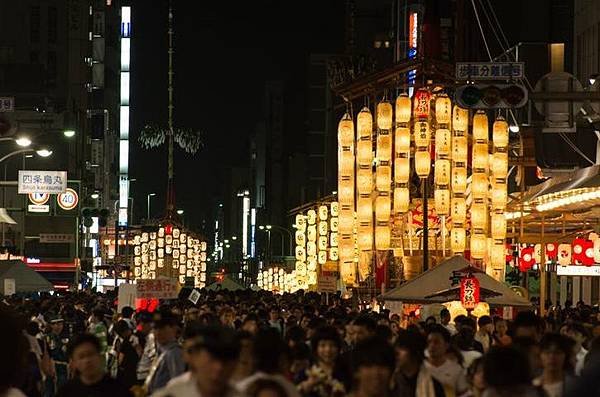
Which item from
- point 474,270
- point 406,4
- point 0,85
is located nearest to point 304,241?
point 406,4

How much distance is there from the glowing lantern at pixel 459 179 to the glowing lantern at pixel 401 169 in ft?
4.68

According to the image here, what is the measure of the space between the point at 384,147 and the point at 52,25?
5698 centimetres

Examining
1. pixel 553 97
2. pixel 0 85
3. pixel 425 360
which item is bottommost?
pixel 425 360

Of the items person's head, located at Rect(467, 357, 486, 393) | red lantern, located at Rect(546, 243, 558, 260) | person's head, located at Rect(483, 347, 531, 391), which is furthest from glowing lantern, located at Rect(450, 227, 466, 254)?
person's head, located at Rect(483, 347, 531, 391)

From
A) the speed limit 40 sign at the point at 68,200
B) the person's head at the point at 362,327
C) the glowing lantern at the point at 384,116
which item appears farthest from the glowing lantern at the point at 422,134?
the speed limit 40 sign at the point at 68,200

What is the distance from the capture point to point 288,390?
25.3 feet

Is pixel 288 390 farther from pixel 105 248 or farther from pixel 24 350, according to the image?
pixel 105 248

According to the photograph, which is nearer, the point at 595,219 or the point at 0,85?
the point at 595,219

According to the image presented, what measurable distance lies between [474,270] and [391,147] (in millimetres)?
13001

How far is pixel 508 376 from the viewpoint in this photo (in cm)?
834

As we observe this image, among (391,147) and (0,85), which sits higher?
(0,85)

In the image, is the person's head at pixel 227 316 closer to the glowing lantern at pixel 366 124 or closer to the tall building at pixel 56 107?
the glowing lantern at pixel 366 124

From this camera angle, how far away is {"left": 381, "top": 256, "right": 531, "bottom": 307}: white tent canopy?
23.6 meters

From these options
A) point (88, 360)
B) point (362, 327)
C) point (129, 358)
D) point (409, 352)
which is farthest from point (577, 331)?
point (88, 360)
